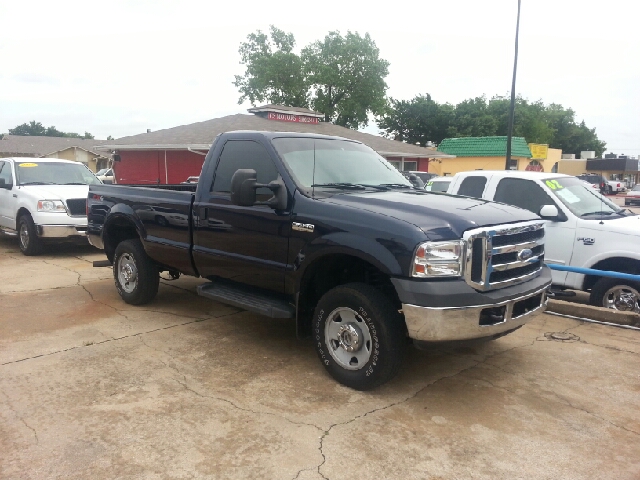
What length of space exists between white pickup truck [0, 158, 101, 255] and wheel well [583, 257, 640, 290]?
8.58 metres

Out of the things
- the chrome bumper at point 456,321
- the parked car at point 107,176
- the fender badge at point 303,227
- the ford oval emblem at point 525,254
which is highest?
the fender badge at point 303,227

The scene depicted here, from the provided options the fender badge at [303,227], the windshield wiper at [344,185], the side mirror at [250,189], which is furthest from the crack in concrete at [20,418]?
the windshield wiper at [344,185]

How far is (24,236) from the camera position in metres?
10.6

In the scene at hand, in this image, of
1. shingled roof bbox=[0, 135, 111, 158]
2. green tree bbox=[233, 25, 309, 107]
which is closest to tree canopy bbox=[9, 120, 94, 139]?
shingled roof bbox=[0, 135, 111, 158]

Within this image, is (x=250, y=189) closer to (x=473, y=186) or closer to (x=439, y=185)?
(x=473, y=186)

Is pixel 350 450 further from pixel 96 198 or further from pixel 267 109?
pixel 267 109

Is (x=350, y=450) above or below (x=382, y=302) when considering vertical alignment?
below

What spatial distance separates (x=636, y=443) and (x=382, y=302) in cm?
A: 190

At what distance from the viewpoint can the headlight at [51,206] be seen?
10.3 m

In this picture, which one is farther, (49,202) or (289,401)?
(49,202)

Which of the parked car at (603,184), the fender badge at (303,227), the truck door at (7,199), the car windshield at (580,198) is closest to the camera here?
the fender badge at (303,227)

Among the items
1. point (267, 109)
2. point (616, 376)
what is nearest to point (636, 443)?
point (616, 376)

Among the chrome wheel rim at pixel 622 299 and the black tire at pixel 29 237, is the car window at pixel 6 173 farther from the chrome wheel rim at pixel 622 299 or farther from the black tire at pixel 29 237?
the chrome wheel rim at pixel 622 299

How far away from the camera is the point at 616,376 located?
4758 mm
